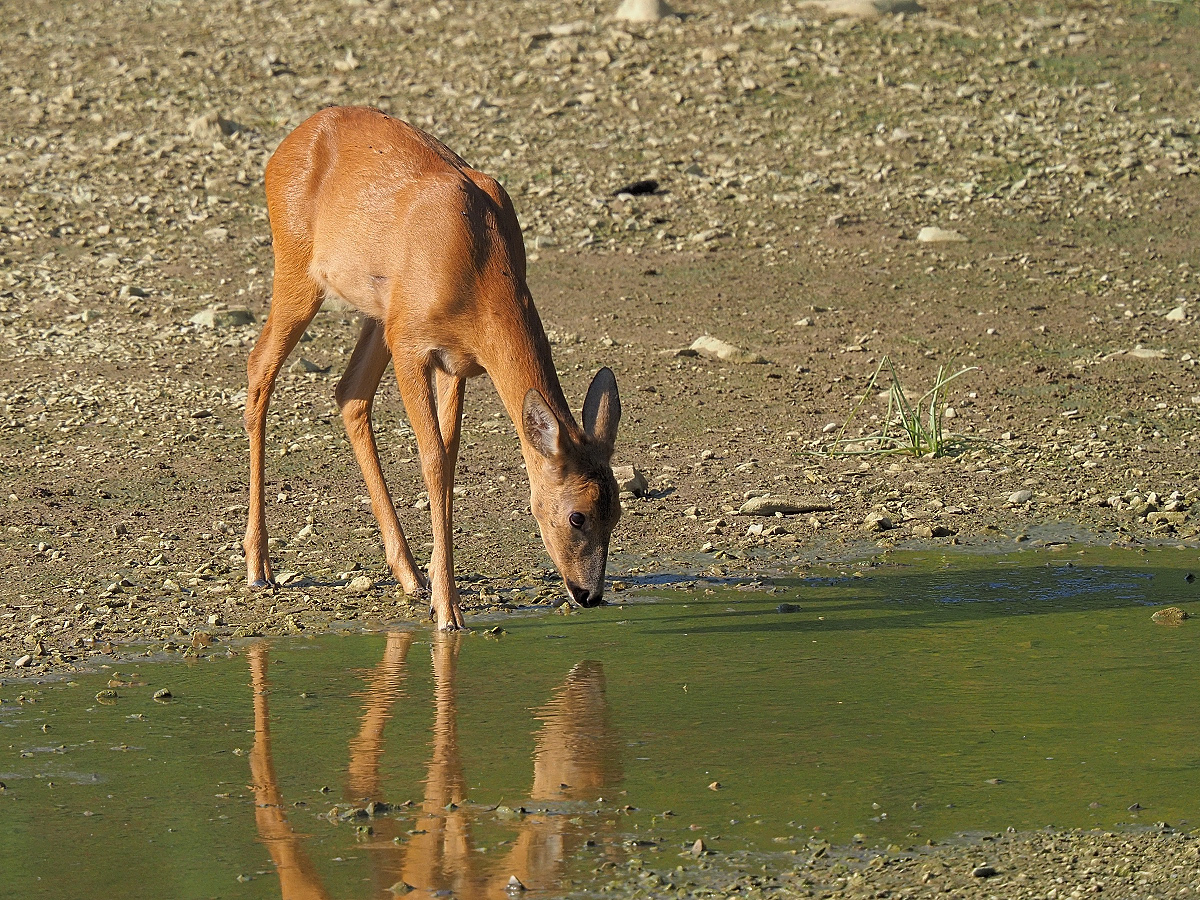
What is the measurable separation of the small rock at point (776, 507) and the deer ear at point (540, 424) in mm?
2083

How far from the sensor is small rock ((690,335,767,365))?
11531 mm

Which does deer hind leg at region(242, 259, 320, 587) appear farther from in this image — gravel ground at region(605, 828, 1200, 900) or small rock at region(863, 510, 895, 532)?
gravel ground at region(605, 828, 1200, 900)

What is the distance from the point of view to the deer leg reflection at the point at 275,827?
4.75m

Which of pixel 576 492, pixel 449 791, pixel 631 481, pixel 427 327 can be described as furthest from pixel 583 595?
pixel 631 481

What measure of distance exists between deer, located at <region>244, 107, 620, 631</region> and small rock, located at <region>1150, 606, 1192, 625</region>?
2291mm

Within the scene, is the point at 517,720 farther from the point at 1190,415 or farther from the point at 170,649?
the point at 1190,415

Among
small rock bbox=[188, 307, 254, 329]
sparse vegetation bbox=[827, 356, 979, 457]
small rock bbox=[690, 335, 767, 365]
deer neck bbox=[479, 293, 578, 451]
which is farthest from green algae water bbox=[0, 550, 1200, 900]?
small rock bbox=[188, 307, 254, 329]

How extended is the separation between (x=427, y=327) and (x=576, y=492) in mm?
1078

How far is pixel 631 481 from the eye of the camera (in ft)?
30.8

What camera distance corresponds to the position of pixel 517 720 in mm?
6281

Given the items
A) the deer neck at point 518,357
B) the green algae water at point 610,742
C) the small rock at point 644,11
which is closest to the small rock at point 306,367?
the deer neck at point 518,357

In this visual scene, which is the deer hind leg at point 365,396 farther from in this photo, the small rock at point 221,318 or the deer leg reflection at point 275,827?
the small rock at point 221,318

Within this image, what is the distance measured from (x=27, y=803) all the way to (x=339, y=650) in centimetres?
195

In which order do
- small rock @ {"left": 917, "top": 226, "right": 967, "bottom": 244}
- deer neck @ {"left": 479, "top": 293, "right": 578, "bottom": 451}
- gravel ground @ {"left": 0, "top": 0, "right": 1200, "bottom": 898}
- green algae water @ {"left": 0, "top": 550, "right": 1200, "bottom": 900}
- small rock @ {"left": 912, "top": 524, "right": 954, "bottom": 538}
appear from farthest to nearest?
small rock @ {"left": 917, "top": 226, "right": 967, "bottom": 244} < small rock @ {"left": 912, "top": 524, "right": 954, "bottom": 538} < gravel ground @ {"left": 0, "top": 0, "right": 1200, "bottom": 898} < deer neck @ {"left": 479, "top": 293, "right": 578, "bottom": 451} < green algae water @ {"left": 0, "top": 550, "right": 1200, "bottom": 900}
